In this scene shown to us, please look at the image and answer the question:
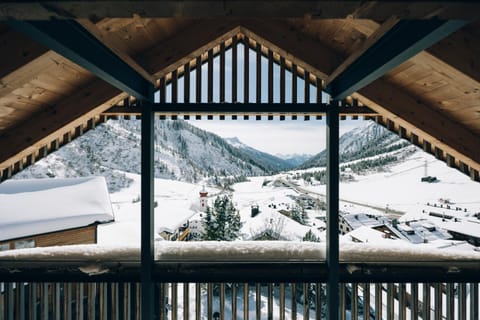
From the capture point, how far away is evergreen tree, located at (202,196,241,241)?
27.7m

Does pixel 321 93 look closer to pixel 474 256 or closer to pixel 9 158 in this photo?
pixel 474 256

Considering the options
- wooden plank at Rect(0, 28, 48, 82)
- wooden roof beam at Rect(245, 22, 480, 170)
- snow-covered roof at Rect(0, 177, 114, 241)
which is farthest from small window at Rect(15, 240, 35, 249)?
wooden roof beam at Rect(245, 22, 480, 170)

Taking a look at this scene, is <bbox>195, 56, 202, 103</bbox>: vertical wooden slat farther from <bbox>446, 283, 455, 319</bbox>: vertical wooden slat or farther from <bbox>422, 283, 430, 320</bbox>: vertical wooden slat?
<bbox>446, 283, 455, 319</bbox>: vertical wooden slat

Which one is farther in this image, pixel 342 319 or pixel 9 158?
pixel 9 158

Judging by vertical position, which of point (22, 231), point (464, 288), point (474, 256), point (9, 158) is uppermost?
point (9, 158)

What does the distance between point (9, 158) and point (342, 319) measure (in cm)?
333

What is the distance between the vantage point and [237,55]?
2674 mm

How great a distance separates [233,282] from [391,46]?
2.08m

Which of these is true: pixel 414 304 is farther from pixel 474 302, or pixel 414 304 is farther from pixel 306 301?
pixel 306 301

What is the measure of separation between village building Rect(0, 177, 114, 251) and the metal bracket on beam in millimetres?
5578

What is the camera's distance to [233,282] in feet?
7.73

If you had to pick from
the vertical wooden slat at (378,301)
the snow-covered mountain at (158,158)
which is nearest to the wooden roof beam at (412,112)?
the vertical wooden slat at (378,301)

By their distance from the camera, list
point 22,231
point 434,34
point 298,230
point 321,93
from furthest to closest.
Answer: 1. point 298,230
2. point 22,231
3. point 321,93
4. point 434,34

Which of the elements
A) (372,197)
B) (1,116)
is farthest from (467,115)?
(372,197)
